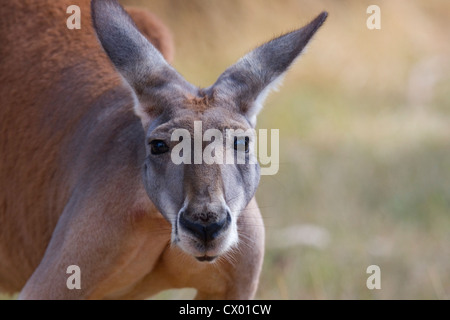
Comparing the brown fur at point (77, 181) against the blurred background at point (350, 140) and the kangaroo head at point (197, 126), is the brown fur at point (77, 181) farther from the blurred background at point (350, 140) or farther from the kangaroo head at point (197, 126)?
the blurred background at point (350, 140)

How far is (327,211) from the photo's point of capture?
830 centimetres

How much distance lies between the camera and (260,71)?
16.4ft

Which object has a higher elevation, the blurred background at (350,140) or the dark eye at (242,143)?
the blurred background at (350,140)

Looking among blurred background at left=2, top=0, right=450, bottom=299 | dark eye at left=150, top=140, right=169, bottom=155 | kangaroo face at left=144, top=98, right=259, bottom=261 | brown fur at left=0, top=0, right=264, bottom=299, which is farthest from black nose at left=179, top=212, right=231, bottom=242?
blurred background at left=2, top=0, right=450, bottom=299

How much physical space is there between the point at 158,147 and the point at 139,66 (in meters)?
0.48

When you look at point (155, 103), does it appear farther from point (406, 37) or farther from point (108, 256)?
point (406, 37)

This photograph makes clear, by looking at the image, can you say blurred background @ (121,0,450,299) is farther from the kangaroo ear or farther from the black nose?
the black nose

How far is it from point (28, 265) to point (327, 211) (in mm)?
3122

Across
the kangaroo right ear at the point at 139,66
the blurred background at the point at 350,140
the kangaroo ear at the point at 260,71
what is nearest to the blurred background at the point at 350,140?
the blurred background at the point at 350,140

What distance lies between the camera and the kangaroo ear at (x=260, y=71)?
4.93 metres

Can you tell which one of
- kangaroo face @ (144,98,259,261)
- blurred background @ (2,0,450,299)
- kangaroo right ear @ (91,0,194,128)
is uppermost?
blurred background @ (2,0,450,299)

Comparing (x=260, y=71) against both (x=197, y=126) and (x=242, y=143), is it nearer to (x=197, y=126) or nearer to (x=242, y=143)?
(x=242, y=143)

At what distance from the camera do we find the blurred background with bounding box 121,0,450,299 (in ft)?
24.1

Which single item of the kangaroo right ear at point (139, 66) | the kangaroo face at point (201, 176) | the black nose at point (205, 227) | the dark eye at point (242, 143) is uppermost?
the kangaroo right ear at point (139, 66)
